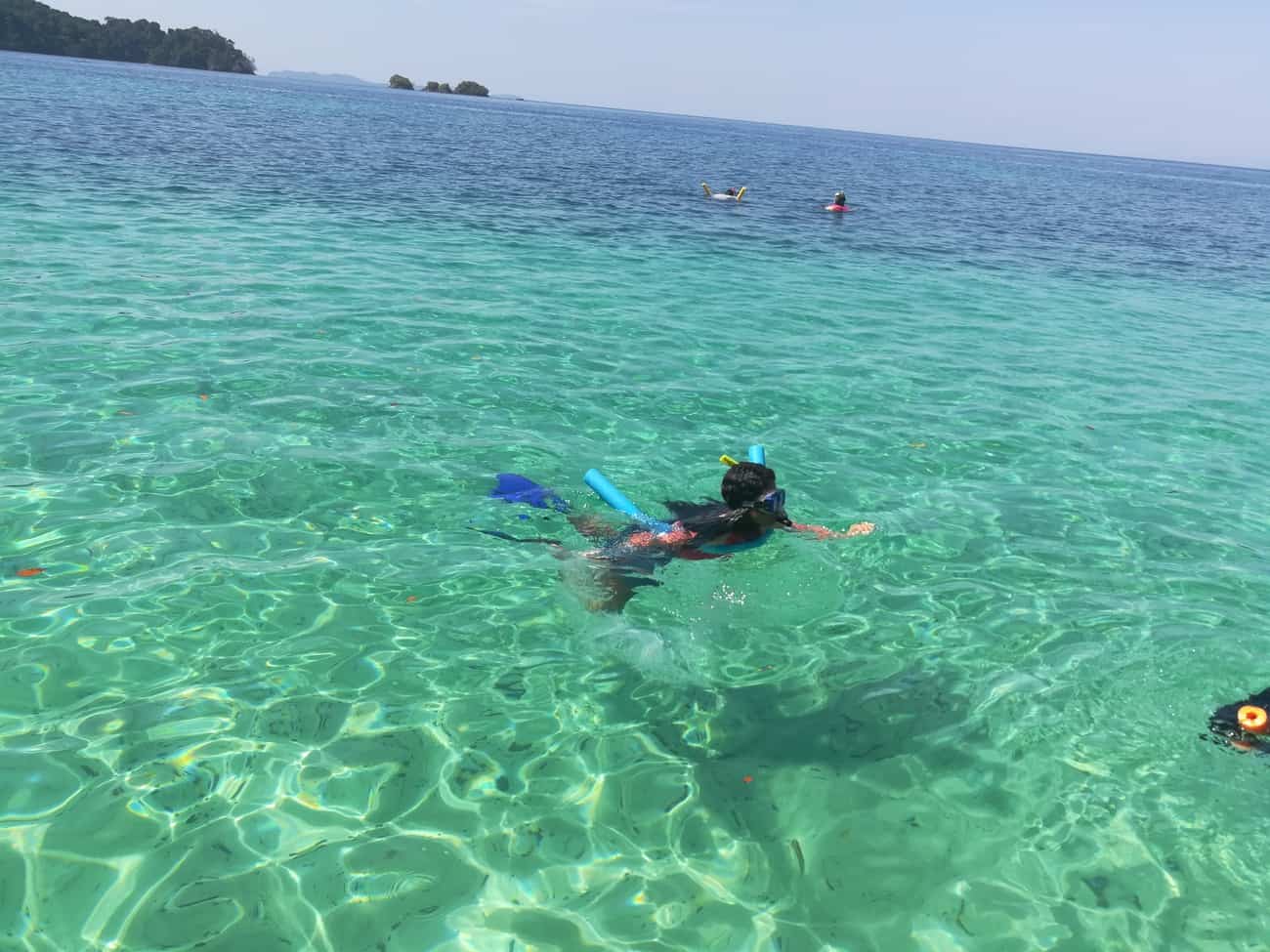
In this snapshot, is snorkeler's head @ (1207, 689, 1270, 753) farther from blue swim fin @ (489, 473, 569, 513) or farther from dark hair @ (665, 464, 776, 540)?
blue swim fin @ (489, 473, 569, 513)

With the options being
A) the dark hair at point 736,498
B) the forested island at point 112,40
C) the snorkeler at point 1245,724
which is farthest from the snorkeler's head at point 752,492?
the forested island at point 112,40

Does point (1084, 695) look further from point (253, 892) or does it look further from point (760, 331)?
point (760, 331)

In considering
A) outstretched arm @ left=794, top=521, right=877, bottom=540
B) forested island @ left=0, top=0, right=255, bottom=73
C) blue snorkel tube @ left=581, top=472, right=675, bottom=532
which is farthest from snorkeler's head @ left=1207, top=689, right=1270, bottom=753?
forested island @ left=0, top=0, right=255, bottom=73

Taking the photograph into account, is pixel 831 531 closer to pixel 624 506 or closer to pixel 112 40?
pixel 624 506

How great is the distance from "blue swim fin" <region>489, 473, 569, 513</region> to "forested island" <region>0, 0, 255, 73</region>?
174m

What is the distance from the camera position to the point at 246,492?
7664 millimetres

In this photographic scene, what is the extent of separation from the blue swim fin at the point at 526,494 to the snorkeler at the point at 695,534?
63cm

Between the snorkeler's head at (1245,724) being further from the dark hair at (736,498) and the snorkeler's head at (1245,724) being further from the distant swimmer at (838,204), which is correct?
the distant swimmer at (838,204)

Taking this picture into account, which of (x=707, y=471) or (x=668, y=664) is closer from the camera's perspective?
(x=668, y=664)

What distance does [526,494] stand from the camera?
25.9ft

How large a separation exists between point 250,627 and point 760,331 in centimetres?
1079

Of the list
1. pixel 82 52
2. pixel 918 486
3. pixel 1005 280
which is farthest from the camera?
Answer: pixel 82 52

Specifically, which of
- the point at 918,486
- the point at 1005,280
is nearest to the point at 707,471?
the point at 918,486

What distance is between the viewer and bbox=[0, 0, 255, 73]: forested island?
139 m
